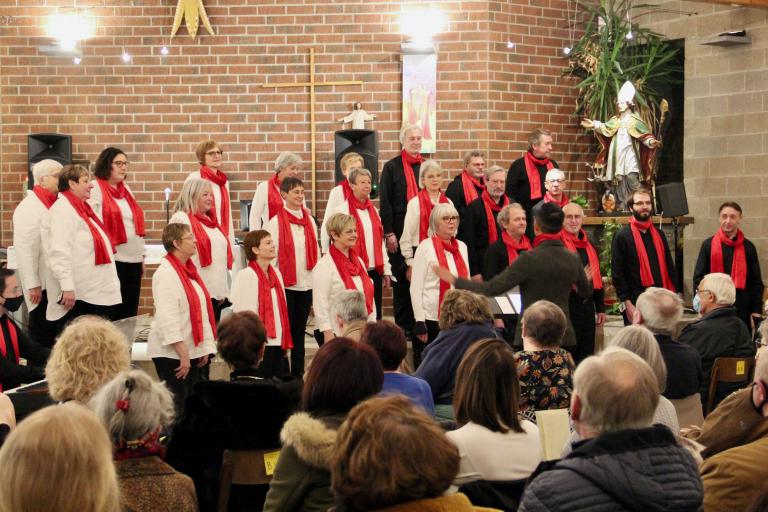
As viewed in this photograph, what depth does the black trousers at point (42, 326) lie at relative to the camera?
268 inches

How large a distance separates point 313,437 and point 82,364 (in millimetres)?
1154

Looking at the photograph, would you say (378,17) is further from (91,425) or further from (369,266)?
(91,425)

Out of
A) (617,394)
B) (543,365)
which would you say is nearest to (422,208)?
(543,365)

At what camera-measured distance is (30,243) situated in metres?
6.76

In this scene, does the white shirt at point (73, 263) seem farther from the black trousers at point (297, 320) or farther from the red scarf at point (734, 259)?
the red scarf at point (734, 259)

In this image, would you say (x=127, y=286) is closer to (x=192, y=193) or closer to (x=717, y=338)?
(x=192, y=193)

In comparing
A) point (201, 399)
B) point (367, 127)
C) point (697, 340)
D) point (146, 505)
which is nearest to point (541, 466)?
point (146, 505)

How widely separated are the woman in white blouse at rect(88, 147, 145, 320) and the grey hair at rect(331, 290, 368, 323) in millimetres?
2435

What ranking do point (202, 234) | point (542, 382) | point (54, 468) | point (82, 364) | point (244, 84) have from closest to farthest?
point (54, 468) < point (82, 364) < point (542, 382) < point (202, 234) < point (244, 84)

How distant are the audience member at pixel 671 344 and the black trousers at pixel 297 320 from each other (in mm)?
2795

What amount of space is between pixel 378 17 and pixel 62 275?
465cm

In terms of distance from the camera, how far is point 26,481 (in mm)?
1893

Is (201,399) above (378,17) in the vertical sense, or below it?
below

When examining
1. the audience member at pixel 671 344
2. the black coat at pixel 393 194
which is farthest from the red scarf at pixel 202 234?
the audience member at pixel 671 344
